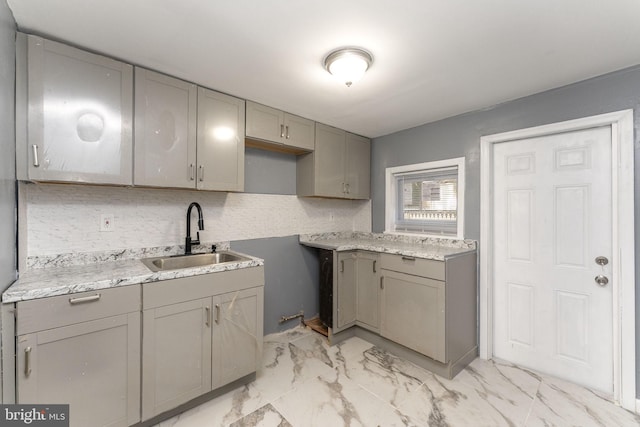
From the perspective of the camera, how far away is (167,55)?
1.67 metres

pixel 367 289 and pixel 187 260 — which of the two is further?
pixel 367 289

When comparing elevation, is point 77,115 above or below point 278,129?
below

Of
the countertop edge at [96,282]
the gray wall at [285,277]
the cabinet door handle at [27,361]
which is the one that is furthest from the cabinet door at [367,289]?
the cabinet door handle at [27,361]

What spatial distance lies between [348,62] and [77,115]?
5.34ft

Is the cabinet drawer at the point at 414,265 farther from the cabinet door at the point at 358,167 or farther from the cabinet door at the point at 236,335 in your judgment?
the cabinet door at the point at 236,335

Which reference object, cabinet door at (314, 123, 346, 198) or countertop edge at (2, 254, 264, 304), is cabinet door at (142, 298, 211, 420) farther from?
cabinet door at (314, 123, 346, 198)

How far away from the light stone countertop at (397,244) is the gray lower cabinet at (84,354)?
174 cm

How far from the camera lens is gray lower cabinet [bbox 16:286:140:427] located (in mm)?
1250

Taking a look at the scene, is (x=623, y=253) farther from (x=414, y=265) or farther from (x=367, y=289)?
(x=367, y=289)

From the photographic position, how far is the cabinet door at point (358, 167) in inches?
125

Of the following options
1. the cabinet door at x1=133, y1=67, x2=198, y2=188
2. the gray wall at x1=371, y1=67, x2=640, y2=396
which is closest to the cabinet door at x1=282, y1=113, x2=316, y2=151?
the cabinet door at x1=133, y1=67, x2=198, y2=188

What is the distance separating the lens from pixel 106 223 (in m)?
1.90

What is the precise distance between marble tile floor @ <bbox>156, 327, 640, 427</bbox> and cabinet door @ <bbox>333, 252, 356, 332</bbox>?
38cm

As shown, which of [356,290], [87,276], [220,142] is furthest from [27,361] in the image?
[356,290]
